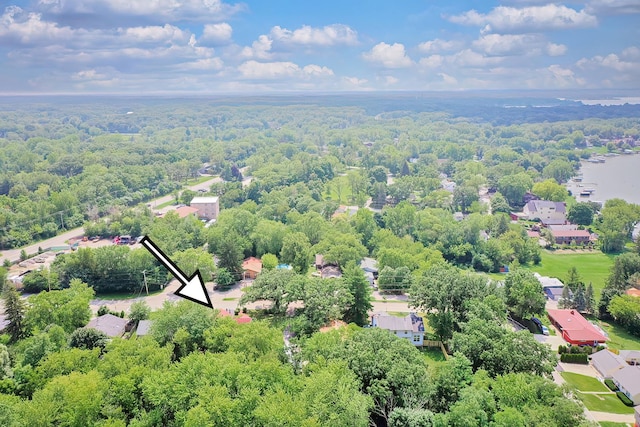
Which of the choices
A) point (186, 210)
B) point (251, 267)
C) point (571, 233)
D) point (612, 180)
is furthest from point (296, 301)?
point (612, 180)

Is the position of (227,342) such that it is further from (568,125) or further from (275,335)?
(568,125)

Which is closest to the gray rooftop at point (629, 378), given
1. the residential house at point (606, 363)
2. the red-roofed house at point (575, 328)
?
the residential house at point (606, 363)

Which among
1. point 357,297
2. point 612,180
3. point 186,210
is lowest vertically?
point 186,210

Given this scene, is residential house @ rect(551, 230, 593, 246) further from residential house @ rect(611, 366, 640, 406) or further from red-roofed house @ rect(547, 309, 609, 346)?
residential house @ rect(611, 366, 640, 406)

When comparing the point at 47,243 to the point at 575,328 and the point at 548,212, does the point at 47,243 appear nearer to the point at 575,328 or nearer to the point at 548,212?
the point at 575,328

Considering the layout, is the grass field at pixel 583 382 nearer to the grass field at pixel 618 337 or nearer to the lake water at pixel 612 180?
the grass field at pixel 618 337

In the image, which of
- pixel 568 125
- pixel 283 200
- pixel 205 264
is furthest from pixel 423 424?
pixel 568 125

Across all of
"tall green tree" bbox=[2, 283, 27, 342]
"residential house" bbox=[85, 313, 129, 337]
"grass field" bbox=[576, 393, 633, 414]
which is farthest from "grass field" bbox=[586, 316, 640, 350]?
"tall green tree" bbox=[2, 283, 27, 342]
